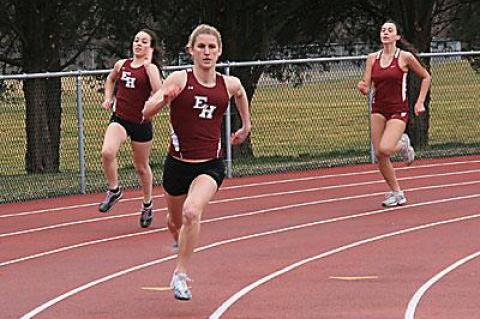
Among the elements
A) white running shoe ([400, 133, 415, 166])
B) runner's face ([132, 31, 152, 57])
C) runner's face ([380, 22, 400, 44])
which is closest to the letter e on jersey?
runner's face ([132, 31, 152, 57])

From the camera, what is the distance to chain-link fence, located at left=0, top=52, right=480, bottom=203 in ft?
60.8

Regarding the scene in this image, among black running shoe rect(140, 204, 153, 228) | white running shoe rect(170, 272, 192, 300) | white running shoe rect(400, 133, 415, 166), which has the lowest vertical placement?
black running shoe rect(140, 204, 153, 228)

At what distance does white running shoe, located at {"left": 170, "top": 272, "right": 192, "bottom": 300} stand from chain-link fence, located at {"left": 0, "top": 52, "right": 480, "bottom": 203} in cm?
814

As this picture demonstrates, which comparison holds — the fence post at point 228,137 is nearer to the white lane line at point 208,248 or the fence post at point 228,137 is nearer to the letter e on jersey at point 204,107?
the white lane line at point 208,248

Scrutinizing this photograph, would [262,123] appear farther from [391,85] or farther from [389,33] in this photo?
[389,33]

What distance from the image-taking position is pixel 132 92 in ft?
43.5

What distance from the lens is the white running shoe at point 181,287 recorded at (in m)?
9.13

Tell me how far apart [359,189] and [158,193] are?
8.50ft

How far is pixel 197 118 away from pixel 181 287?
1.22 meters

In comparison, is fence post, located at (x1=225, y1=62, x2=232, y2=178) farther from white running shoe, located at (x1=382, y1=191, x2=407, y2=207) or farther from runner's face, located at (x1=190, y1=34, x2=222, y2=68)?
runner's face, located at (x1=190, y1=34, x2=222, y2=68)

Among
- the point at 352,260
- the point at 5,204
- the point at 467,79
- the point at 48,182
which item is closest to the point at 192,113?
the point at 352,260

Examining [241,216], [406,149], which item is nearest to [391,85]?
[406,149]

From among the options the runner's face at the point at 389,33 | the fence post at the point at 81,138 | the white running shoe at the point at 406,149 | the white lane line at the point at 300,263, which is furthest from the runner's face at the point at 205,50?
→ the fence post at the point at 81,138

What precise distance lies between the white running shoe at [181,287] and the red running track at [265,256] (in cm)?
11
